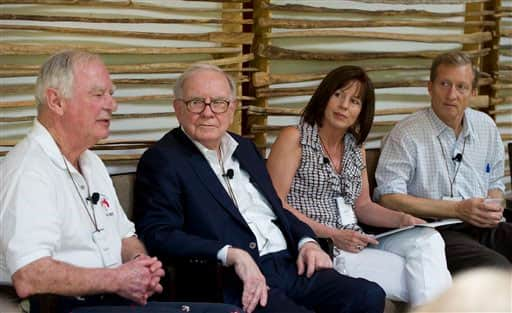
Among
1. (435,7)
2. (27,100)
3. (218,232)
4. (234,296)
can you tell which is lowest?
(234,296)

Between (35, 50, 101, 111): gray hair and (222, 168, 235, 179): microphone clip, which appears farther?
(222, 168, 235, 179): microphone clip

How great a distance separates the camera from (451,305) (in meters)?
0.80

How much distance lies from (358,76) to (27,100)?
55.0 inches

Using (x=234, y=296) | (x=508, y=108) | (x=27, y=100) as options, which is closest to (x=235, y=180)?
(x=234, y=296)

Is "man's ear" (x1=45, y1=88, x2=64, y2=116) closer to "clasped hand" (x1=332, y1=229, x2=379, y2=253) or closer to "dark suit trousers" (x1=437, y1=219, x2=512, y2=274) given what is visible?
"clasped hand" (x1=332, y1=229, x2=379, y2=253)

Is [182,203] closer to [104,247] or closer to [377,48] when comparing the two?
[104,247]

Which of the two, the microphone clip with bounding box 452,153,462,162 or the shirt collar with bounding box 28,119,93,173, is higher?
the shirt collar with bounding box 28,119,93,173

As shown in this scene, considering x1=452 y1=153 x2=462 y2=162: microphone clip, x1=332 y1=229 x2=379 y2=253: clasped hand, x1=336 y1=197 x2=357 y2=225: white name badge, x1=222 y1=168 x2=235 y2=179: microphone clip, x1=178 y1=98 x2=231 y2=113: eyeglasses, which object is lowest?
x1=332 y1=229 x2=379 y2=253: clasped hand

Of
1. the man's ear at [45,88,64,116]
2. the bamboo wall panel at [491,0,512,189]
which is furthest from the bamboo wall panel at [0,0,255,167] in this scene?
the bamboo wall panel at [491,0,512,189]

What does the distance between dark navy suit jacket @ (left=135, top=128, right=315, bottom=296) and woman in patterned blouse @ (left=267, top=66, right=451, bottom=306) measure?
0.46 meters

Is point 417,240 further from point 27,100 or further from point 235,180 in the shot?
point 27,100

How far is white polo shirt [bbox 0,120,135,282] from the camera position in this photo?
2.33 m

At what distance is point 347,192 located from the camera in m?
3.54

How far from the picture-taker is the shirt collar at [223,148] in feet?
10.1
